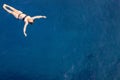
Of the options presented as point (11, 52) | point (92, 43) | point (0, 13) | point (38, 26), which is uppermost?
point (0, 13)

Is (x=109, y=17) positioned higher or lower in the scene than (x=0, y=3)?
lower

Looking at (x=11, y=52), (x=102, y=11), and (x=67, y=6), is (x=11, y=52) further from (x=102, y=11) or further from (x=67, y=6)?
(x=102, y=11)

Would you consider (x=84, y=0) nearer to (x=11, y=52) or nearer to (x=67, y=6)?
(x=67, y=6)

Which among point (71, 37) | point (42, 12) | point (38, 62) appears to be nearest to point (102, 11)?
point (71, 37)

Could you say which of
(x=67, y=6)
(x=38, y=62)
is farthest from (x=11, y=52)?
(x=67, y=6)

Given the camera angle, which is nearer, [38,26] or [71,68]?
[71,68]

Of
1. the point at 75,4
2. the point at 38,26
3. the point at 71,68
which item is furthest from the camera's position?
the point at 75,4

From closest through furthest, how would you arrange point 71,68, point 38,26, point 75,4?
point 71,68, point 38,26, point 75,4
